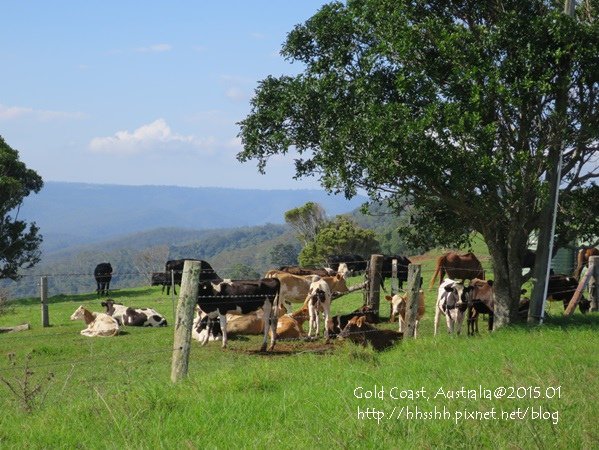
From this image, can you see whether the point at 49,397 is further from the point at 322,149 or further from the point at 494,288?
the point at 494,288

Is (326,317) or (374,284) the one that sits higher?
(374,284)

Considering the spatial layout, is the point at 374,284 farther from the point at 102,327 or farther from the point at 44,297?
the point at 44,297

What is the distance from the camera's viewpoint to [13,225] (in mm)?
40406

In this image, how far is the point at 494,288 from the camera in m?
17.9

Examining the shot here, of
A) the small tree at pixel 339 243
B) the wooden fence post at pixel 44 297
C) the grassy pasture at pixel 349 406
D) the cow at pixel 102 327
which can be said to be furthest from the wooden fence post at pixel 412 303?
the small tree at pixel 339 243

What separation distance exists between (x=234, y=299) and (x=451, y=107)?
666 cm

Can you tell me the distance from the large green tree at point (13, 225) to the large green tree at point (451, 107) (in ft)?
81.4

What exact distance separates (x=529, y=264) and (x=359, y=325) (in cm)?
1360

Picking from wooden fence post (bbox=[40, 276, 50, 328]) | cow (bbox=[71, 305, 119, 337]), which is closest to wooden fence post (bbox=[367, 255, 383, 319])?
cow (bbox=[71, 305, 119, 337])

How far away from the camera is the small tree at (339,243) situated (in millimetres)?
61656

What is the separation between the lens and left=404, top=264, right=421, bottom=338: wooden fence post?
15.1 meters

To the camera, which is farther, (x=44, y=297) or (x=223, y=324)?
(x=44, y=297)

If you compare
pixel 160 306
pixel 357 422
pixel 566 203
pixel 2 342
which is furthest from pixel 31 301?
pixel 357 422

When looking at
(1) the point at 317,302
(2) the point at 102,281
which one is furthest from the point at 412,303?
(2) the point at 102,281
